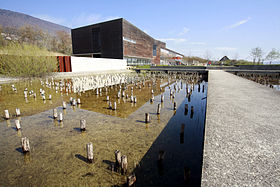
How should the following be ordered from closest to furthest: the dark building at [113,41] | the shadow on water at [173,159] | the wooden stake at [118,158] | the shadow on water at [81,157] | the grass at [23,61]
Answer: the shadow on water at [173,159]
the wooden stake at [118,158]
the shadow on water at [81,157]
the grass at [23,61]
the dark building at [113,41]

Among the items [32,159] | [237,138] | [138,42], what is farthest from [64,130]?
[138,42]

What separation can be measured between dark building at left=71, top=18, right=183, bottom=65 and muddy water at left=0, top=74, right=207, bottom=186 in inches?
1455

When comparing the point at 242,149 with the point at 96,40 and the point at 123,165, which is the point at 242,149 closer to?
the point at 123,165

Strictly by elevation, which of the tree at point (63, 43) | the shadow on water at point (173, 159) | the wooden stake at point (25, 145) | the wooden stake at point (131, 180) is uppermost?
the tree at point (63, 43)

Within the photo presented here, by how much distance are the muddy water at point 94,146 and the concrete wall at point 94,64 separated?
21671 mm

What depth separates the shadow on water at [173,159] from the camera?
3.65 m

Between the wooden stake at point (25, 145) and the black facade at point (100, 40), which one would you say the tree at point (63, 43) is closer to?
the black facade at point (100, 40)

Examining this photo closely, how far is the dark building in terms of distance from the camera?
41.5m

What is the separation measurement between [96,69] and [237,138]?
32889 millimetres

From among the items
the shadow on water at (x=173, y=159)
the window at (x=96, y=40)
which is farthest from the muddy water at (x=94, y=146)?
the window at (x=96, y=40)

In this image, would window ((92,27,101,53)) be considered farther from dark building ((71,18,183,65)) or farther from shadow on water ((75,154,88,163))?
shadow on water ((75,154,88,163))

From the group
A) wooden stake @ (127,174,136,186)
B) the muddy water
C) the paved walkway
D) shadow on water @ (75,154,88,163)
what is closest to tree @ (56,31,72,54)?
the muddy water

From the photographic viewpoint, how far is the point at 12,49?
19109 millimetres

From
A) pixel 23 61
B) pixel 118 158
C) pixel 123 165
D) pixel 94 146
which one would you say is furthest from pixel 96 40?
pixel 123 165
